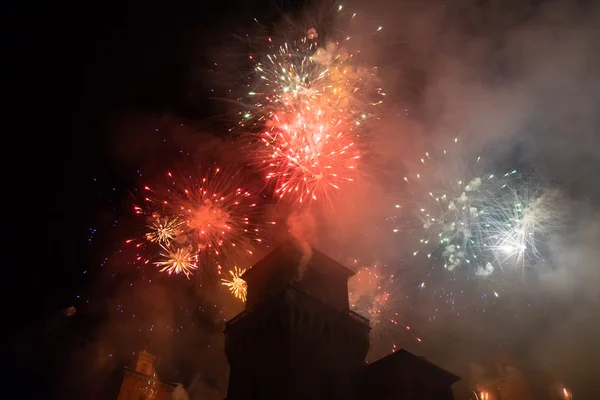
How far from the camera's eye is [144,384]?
165 ft

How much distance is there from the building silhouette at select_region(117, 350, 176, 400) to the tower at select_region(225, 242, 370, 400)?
27.4m

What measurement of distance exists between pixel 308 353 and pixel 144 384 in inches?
1377

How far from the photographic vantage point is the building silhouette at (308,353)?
24.2 meters

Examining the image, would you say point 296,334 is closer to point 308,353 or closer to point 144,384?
point 308,353

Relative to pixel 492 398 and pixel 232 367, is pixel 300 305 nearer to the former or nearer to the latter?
pixel 232 367

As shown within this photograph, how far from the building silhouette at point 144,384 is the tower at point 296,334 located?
27392 millimetres

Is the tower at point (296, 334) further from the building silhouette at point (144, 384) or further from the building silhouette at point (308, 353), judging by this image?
the building silhouette at point (144, 384)

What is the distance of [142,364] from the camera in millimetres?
51781

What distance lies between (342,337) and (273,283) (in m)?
6.06

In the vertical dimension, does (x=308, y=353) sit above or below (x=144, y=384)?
below

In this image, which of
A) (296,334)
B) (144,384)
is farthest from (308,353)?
(144,384)

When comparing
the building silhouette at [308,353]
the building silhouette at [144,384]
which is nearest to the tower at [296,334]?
the building silhouette at [308,353]

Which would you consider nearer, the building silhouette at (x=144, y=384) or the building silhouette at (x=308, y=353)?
the building silhouette at (x=308, y=353)

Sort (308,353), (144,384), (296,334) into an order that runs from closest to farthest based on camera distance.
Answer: (308,353) < (296,334) < (144,384)
